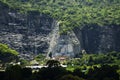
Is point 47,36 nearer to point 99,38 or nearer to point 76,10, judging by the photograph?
point 99,38

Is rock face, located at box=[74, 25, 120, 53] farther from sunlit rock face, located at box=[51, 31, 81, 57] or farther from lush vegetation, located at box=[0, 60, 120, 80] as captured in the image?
lush vegetation, located at box=[0, 60, 120, 80]

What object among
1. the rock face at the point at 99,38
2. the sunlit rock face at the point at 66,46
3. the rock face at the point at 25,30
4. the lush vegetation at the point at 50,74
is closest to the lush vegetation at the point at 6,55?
the rock face at the point at 25,30

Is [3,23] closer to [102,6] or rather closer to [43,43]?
[43,43]

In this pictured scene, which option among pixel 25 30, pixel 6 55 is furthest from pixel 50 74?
pixel 25 30

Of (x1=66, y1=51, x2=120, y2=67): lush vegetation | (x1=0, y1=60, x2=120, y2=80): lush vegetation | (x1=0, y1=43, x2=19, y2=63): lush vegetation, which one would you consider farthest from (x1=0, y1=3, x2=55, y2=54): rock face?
(x1=0, y1=60, x2=120, y2=80): lush vegetation

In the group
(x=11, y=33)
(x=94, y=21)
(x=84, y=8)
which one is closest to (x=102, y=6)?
(x=84, y=8)

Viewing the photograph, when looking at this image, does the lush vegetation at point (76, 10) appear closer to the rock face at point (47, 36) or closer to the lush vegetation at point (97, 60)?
the rock face at point (47, 36)
